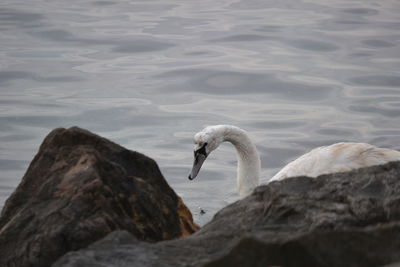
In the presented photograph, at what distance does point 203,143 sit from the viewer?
9781 mm

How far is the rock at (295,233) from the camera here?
3.73 meters

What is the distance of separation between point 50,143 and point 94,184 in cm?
77

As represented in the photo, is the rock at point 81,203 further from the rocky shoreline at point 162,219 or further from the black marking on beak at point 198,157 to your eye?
the black marking on beak at point 198,157

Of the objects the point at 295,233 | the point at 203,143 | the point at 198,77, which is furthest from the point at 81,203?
the point at 198,77

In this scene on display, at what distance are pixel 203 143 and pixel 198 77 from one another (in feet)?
21.8

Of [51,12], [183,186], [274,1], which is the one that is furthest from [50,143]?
[274,1]

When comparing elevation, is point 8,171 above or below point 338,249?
below

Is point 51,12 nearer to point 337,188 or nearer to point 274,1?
point 274,1

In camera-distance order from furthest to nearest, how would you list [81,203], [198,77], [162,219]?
[198,77] → [162,219] → [81,203]

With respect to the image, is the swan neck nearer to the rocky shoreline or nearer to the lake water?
the lake water

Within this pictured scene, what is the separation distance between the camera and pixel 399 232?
3.80 m

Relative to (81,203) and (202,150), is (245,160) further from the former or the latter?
(81,203)

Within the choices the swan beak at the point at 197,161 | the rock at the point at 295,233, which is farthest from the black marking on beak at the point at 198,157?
the rock at the point at 295,233

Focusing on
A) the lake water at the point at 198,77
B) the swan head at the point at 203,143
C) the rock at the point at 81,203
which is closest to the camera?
the rock at the point at 81,203
